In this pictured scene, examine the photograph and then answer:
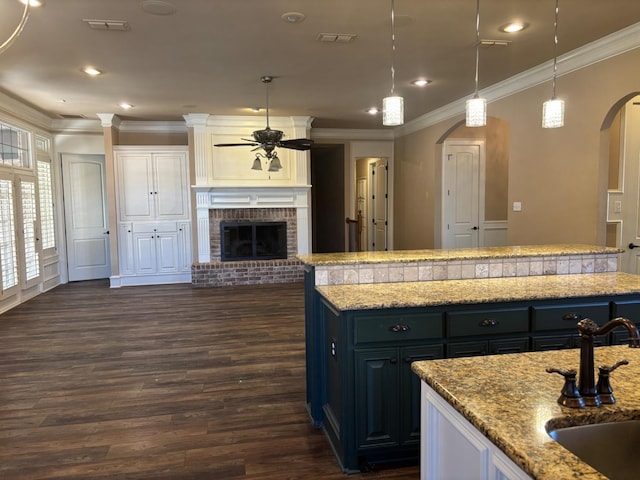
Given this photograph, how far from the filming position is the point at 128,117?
7715 millimetres

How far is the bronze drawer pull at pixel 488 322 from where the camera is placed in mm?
2525

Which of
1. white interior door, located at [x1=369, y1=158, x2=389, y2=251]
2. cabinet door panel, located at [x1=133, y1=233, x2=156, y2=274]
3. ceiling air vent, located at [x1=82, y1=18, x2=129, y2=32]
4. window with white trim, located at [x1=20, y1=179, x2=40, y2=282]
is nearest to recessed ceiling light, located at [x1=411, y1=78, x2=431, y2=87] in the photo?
ceiling air vent, located at [x1=82, y1=18, x2=129, y2=32]

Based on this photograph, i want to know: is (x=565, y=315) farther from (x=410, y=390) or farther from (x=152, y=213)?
(x=152, y=213)

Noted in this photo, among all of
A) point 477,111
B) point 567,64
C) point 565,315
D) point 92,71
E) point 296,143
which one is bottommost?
point 565,315

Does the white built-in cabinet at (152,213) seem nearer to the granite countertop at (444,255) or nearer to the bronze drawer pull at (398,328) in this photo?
the granite countertop at (444,255)

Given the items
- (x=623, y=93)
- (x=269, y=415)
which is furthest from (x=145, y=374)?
(x=623, y=93)

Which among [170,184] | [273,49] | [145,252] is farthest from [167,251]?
[273,49]

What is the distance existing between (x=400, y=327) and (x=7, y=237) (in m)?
5.90

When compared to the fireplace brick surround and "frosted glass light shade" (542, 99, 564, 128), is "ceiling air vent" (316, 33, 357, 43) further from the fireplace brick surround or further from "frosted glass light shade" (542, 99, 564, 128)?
the fireplace brick surround

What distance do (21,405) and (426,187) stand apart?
21.0 ft

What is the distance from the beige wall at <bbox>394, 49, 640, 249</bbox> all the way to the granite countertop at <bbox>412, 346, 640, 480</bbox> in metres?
3.17

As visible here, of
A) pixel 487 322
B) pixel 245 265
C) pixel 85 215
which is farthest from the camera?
pixel 85 215

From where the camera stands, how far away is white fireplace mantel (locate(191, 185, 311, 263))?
7797 millimetres

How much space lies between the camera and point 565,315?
104 inches
